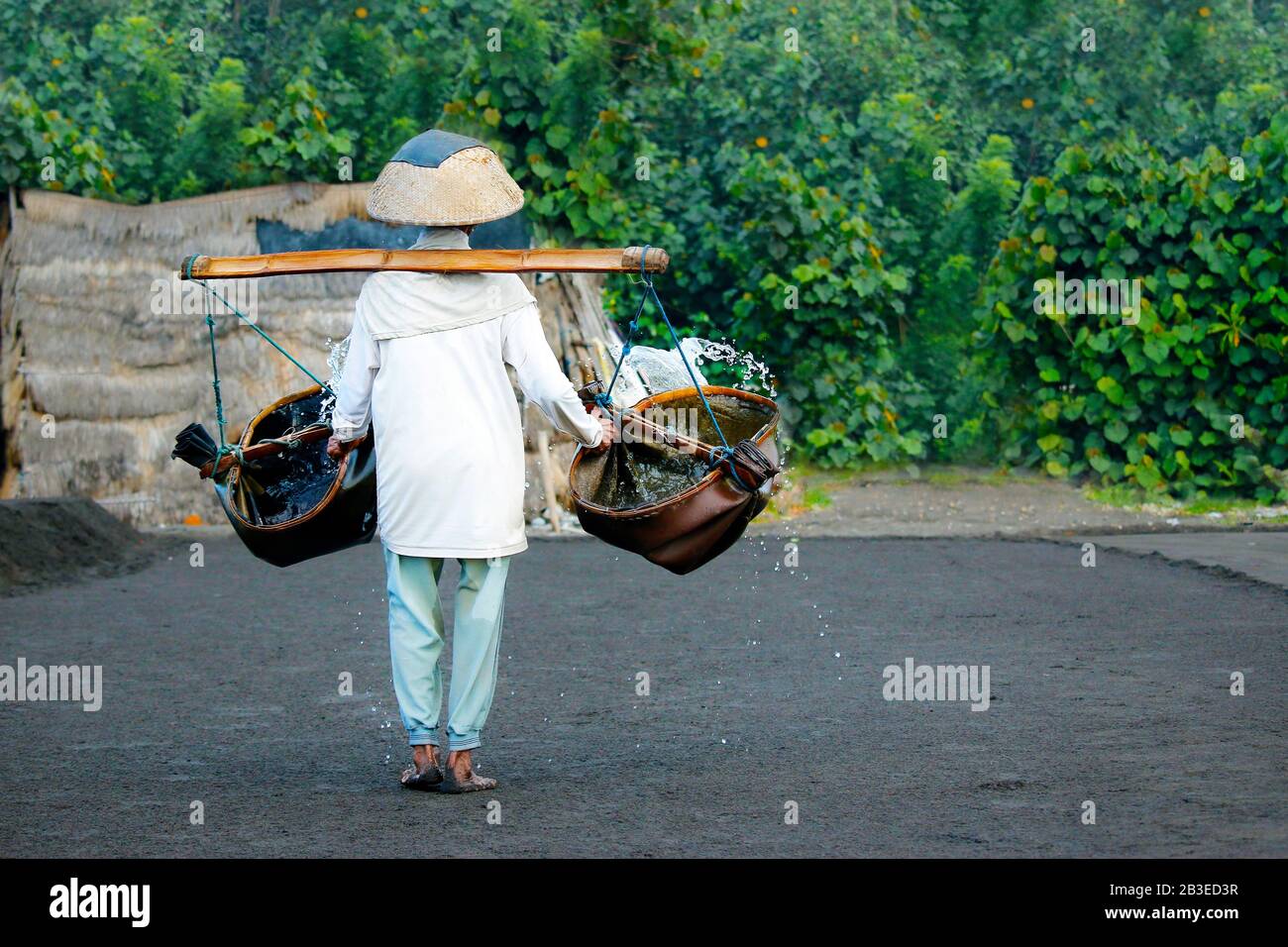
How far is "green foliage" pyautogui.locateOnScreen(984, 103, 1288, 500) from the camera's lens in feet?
48.5

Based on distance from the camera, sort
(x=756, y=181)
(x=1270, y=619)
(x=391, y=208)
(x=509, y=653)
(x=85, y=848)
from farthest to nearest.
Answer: (x=756, y=181) < (x=1270, y=619) < (x=509, y=653) < (x=391, y=208) < (x=85, y=848)

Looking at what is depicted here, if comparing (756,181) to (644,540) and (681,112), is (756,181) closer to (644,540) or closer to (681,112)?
(681,112)

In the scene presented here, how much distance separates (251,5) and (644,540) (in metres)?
20.0

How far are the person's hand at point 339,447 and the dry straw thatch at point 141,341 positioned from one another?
26.7ft

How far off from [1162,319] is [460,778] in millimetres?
10827

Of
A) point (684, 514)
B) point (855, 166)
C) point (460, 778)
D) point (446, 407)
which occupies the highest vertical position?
A: point (855, 166)

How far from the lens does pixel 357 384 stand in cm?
591

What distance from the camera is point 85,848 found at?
5055 mm

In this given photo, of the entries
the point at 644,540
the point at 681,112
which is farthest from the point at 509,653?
the point at 681,112

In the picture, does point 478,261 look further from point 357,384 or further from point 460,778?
point 460,778

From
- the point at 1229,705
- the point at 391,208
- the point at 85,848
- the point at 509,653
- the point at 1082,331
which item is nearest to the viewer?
the point at 85,848
